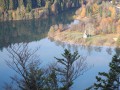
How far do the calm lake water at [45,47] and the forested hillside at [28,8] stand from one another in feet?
11.3

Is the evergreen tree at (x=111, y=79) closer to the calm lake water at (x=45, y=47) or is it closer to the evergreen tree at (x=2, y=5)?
the calm lake water at (x=45, y=47)

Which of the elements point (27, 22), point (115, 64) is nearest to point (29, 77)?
point (115, 64)

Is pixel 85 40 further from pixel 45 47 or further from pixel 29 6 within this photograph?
pixel 29 6

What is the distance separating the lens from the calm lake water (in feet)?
131

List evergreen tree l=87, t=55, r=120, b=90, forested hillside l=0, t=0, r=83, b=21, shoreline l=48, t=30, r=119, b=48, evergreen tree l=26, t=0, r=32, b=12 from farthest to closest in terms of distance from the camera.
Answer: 1. evergreen tree l=26, t=0, r=32, b=12
2. forested hillside l=0, t=0, r=83, b=21
3. shoreline l=48, t=30, r=119, b=48
4. evergreen tree l=87, t=55, r=120, b=90

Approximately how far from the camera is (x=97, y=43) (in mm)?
56781

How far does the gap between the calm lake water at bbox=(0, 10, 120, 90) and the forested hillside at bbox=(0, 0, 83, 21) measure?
136 inches

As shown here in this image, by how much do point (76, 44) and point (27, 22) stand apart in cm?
3121

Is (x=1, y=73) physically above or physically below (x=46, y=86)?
below

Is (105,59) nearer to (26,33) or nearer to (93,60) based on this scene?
(93,60)

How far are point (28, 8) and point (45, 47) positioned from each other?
38497 millimetres

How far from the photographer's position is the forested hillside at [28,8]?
91750 millimetres

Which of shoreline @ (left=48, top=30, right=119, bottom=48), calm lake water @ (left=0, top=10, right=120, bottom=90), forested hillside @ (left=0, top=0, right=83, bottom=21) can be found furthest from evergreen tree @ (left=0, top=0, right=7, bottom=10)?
shoreline @ (left=48, top=30, right=119, bottom=48)

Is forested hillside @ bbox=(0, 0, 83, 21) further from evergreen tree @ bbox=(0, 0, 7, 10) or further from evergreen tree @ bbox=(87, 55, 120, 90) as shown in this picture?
evergreen tree @ bbox=(87, 55, 120, 90)
